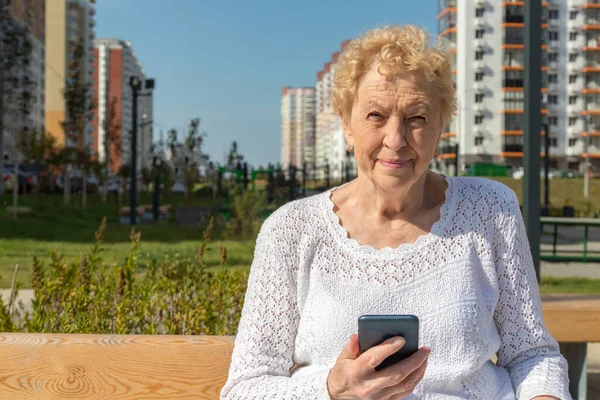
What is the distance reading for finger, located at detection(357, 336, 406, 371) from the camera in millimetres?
1609

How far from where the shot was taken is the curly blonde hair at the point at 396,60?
1992 mm

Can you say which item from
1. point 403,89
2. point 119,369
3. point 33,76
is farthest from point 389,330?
point 33,76

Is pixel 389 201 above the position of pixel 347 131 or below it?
below

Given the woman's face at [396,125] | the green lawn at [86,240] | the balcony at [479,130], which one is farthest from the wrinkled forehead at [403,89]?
the balcony at [479,130]

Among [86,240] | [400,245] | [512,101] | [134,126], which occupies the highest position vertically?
[512,101]

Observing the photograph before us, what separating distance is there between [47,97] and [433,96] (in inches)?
3372

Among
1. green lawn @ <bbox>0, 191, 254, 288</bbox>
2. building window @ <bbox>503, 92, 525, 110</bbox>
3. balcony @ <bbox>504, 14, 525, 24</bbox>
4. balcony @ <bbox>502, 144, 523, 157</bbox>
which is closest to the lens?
green lawn @ <bbox>0, 191, 254, 288</bbox>

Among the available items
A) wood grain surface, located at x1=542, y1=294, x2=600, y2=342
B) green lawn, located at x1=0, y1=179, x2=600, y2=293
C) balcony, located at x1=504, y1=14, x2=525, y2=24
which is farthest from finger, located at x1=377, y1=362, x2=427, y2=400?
balcony, located at x1=504, y1=14, x2=525, y2=24

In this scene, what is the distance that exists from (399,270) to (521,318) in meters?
0.36

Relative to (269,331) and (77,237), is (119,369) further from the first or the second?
(77,237)

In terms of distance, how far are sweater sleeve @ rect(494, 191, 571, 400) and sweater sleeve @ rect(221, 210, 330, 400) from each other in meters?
0.51

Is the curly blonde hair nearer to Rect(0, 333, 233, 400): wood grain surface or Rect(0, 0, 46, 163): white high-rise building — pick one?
Rect(0, 333, 233, 400): wood grain surface

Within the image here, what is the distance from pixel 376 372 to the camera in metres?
1.68

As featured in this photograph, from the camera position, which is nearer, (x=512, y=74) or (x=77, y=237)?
(x=77, y=237)
